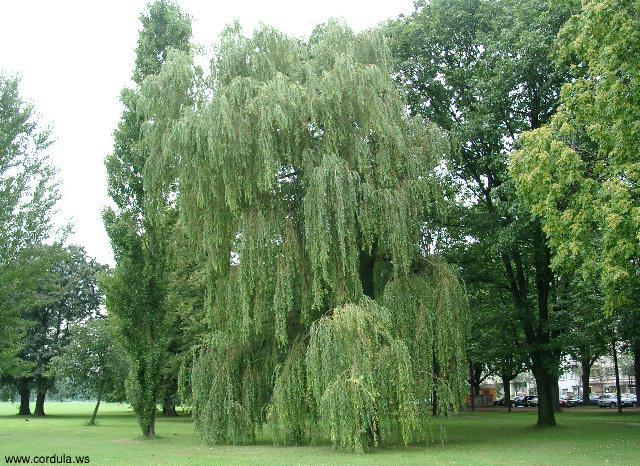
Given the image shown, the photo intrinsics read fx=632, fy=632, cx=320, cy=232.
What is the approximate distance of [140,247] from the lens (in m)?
22.7

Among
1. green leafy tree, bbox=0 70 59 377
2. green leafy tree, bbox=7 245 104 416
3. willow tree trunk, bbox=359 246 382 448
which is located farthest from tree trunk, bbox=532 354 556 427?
green leafy tree, bbox=7 245 104 416

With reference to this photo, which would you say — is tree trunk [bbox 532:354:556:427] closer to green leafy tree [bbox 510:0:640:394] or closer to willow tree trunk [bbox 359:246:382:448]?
green leafy tree [bbox 510:0:640:394]

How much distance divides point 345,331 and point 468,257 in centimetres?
973

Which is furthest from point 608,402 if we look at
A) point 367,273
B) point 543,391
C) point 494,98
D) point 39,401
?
point 39,401

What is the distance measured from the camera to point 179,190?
17.4m

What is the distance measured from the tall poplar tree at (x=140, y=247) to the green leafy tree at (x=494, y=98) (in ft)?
29.3

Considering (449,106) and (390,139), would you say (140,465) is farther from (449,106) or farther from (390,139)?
(449,106)

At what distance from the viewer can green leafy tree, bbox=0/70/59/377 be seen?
20.0m

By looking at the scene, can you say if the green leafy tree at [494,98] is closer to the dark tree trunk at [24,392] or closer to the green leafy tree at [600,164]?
the green leafy tree at [600,164]

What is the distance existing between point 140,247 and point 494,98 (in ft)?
43.4

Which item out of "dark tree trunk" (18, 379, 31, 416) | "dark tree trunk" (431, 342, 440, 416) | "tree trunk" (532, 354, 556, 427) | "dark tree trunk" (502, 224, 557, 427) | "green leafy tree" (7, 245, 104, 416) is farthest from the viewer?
"dark tree trunk" (18, 379, 31, 416)

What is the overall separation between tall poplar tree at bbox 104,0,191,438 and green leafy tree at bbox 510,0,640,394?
12247 mm

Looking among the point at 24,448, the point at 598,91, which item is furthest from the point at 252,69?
the point at 24,448

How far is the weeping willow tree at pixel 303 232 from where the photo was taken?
1535 centimetres
